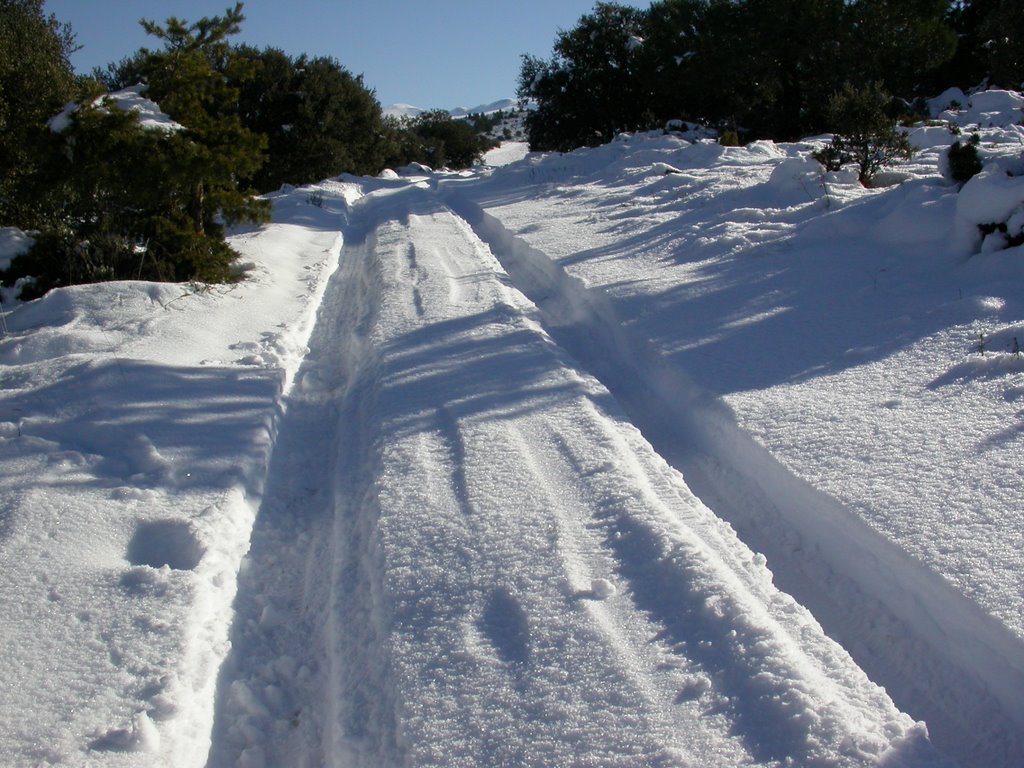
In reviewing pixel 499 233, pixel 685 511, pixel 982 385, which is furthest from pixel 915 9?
pixel 685 511

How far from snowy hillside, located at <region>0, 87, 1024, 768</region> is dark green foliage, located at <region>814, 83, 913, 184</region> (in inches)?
130

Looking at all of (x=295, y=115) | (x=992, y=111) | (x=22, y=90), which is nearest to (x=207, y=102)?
(x=22, y=90)

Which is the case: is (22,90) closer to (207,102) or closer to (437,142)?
(207,102)

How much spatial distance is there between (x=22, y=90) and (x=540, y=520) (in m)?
12.1

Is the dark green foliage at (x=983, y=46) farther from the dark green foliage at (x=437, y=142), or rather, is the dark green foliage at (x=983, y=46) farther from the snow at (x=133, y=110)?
the dark green foliage at (x=437, y=142)

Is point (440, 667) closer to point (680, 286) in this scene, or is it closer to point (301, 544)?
point (301, 544)

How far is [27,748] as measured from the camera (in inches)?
109

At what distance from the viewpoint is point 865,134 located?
11461mm

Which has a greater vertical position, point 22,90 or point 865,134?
point 22,90

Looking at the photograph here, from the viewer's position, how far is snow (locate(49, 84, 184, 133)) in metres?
8.77

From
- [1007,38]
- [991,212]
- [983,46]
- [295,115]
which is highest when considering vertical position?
[295,115]

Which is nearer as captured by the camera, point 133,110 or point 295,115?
point 133,110

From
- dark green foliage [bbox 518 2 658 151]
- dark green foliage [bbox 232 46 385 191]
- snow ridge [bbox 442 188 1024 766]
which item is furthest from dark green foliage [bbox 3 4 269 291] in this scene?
dark green foliage [bbox 518 2 658 151]

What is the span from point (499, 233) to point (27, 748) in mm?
11282
